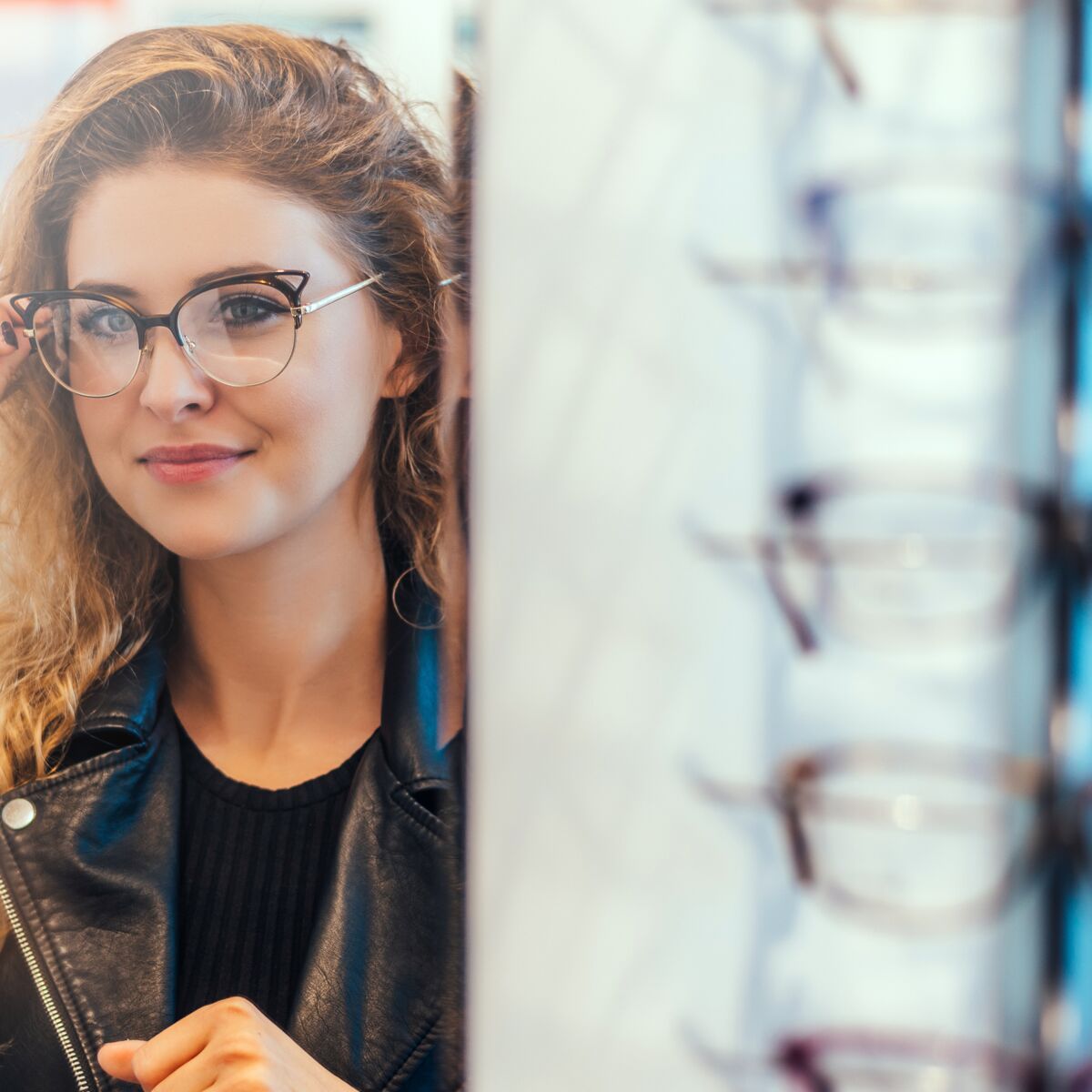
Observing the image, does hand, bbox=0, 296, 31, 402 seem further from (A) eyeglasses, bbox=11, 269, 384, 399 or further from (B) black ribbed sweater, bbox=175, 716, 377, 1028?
(B) black ribbed sweater, bbox=175, 716, 377, 1028

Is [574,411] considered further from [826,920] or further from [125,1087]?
[125,1087]

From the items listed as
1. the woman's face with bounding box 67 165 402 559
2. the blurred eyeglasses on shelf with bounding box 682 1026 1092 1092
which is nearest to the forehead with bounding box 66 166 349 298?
the woman's face with bounding box 67 165 402 559

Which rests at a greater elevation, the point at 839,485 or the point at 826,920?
the point at 839,485

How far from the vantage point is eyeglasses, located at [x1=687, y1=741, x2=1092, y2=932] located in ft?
1.35

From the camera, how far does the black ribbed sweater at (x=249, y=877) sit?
0.47m

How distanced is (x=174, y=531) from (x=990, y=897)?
15.1 inches

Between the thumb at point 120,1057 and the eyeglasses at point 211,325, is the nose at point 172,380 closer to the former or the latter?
the eyeglasses at point 211,325

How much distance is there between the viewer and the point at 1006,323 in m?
0.41

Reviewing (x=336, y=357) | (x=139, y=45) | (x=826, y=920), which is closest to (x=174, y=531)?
(x=336, y=357)

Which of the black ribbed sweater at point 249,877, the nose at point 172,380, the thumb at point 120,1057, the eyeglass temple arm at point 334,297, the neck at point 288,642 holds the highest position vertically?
the eyeglass temple arm at point 334,297

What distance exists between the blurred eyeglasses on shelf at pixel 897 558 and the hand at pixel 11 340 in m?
0.34

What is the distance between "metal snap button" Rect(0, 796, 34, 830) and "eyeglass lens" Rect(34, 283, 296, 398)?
0.65 feet

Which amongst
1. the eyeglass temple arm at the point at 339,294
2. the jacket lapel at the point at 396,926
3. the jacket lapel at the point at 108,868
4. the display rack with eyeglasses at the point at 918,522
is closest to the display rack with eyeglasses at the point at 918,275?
the display rack with eyeglasses at the point at 918,522

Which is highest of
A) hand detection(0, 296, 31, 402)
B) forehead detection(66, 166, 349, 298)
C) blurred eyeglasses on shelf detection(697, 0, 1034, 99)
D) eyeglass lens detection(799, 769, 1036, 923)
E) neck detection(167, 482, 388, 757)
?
blurred eyeglasses on shelf detection(697, 0, 1034, 99)
